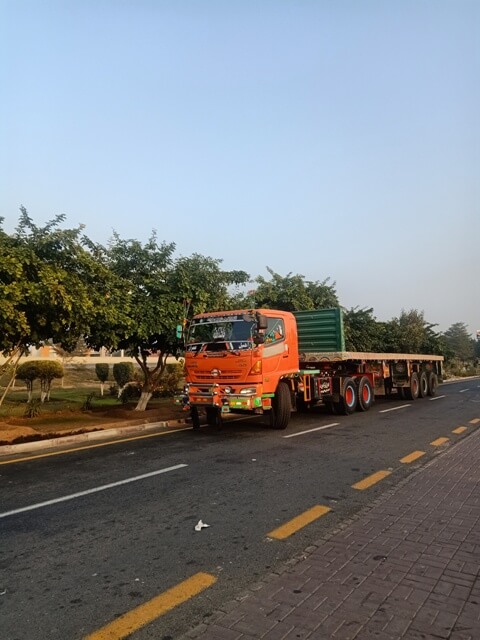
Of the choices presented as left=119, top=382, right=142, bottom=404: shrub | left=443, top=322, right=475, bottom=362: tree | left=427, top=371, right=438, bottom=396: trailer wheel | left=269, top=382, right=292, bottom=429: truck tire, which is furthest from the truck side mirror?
left=443, top=322, right=475, bottom=362: tree

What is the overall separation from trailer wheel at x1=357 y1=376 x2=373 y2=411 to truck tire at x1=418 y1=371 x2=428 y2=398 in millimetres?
5065

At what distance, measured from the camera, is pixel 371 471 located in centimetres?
689

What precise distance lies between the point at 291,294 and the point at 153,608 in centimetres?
1957

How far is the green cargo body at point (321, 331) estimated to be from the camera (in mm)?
14141

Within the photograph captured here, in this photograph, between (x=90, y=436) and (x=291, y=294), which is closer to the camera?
(x=90, y=436)

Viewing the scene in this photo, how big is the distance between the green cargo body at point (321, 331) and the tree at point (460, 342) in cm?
5370

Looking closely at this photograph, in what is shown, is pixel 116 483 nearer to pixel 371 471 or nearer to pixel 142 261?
pixel 371 471

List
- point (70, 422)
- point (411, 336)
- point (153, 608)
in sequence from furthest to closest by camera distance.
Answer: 1. point (411, 336)
2. point (70, 422)
3. point (153, 608)

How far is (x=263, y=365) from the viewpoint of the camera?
34.2 ft

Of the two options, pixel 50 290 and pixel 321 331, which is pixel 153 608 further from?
pixel 321 331

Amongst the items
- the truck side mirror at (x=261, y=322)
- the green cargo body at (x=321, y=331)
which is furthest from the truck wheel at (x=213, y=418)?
the green cargo body at (x=321, y=331)

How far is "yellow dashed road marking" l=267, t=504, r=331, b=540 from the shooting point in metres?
4.50

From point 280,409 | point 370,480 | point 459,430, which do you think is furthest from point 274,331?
point 370,480

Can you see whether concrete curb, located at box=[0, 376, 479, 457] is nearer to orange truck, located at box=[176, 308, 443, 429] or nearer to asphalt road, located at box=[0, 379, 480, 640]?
asphalt road, located at box=[0, 379, 480, 640]
